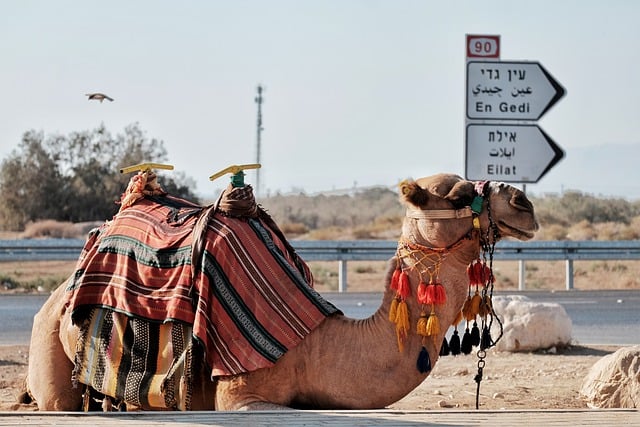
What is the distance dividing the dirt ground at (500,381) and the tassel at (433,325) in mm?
2162

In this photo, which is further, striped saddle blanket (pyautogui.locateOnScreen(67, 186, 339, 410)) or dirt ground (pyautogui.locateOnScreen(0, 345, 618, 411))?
dirt ground (pyautogui.locateOnScreen(0, 345, 618, 411))

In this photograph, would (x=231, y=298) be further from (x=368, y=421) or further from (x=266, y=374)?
(x=368, y=421)

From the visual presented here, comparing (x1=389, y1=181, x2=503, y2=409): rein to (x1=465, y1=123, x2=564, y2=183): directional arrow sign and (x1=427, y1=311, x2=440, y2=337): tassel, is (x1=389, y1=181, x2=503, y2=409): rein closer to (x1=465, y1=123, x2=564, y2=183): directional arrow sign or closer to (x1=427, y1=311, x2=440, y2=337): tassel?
(x1=427, y1=311, x2=440, y2=337): tassel

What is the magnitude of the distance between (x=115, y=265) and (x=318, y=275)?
766 inches

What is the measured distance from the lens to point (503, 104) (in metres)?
12.0

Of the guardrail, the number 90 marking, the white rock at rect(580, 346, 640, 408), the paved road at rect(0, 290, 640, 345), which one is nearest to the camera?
the white rock at rect(580, 346, 640, 408)

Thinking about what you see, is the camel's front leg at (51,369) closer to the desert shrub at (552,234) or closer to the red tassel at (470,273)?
the red tassel at (470,273)

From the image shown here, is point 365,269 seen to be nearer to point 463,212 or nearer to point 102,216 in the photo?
point 102,216

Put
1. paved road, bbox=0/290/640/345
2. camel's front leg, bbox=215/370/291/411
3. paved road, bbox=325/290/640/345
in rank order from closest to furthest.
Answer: camel's front leg, bbox=215/370/291/411, paved road, bbox=0/290/640/345, paved road, bbox=325/290/640/345

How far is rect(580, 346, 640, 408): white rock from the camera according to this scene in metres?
8.02

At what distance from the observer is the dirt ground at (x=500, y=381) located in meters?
8.77

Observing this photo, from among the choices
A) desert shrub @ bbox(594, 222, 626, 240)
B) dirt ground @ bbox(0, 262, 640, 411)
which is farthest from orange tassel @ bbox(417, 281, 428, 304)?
desert shrub @ bbox(594, 222, 626, 240)

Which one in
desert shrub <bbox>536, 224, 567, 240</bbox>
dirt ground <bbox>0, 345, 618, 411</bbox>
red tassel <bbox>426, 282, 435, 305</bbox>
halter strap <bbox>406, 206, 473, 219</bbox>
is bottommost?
dirt ground <bbox>0, 345, 618, 411</bbox>

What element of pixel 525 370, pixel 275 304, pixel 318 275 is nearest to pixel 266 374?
pixel 275 304
